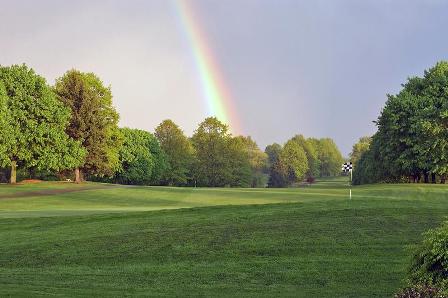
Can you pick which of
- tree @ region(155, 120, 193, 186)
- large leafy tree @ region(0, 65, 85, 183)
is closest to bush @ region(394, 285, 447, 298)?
large leafy tree @ region(0, 65, 85, 183)

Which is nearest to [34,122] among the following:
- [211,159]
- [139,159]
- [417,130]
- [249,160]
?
[139,159]

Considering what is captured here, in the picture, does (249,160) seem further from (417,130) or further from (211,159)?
(417,130)

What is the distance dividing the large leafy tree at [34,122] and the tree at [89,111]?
5211mm

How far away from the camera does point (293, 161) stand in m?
152

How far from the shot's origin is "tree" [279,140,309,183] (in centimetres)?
15050

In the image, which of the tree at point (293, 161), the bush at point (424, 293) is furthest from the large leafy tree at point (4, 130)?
the tree at point (293, 161)

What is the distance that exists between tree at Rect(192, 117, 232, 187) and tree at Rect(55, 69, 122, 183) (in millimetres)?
41655

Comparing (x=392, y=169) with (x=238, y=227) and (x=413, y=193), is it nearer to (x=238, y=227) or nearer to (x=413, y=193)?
(x=413, y=193)

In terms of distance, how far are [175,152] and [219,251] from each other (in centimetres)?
9913

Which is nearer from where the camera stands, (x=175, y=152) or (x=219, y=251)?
(x=219, y=251)

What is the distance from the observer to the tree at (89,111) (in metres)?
67.6

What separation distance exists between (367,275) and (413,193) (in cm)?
2936

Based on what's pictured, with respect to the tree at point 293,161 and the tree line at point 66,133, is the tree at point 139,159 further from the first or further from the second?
the tree at point 293,161

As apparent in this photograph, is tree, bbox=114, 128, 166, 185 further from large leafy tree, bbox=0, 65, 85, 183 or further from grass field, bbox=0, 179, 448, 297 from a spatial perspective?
grass field, bbox=0, 179, 448, 297
